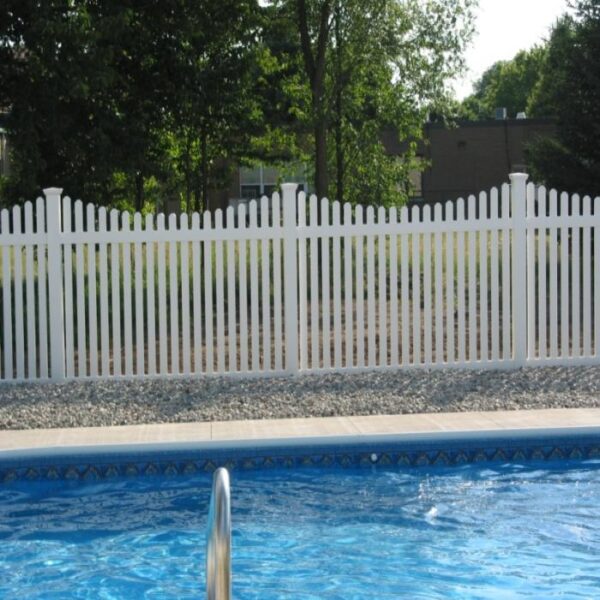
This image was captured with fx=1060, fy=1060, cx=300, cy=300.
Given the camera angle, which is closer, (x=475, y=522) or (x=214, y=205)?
(x=475, y=522)

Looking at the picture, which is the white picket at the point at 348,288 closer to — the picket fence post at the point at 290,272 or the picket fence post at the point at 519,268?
the picket fence post at the point at 290,272

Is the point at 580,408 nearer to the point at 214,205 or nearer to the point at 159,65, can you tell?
the point at 159,65

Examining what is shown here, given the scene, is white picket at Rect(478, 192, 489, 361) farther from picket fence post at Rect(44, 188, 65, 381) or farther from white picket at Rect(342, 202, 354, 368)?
picket fence post at Rect(44, 188, 65, 381)

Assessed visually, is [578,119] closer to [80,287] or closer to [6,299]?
[80,287]

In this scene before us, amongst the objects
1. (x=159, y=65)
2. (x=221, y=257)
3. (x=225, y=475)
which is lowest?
(x=225, y=475)

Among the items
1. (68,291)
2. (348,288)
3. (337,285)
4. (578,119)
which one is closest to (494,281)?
(348,288)

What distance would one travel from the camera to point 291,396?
9.49 m

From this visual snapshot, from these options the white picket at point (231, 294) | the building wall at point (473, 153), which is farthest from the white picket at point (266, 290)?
the building wall at point (473, 153)

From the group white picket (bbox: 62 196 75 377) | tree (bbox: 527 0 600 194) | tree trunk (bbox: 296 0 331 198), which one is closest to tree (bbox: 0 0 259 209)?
tree trunk (bbox: 296 0 331 198)

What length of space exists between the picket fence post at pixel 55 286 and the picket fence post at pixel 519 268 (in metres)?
4.39

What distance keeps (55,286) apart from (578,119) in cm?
1243

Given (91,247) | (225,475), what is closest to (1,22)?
(91,247)

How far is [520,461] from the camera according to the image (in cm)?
799

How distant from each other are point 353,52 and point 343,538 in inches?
794
